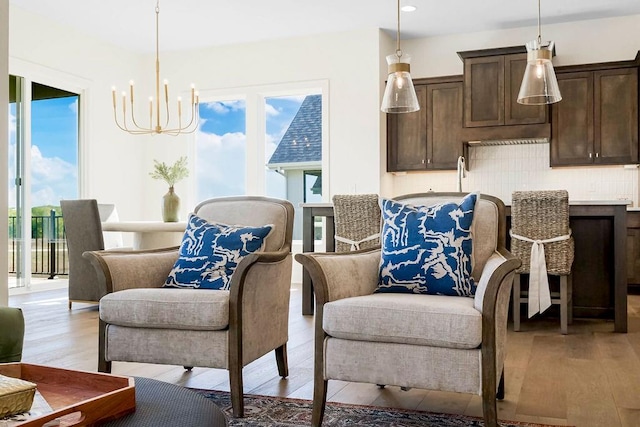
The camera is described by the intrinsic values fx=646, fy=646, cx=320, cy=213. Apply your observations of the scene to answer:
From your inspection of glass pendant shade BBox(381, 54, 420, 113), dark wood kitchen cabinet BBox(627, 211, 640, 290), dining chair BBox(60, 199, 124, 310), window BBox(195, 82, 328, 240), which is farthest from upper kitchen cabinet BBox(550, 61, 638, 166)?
dining chair BBox(60, 199, 124, 310)

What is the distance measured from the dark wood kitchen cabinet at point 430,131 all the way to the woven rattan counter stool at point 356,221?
2621 mm

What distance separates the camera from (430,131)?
711 centimetres

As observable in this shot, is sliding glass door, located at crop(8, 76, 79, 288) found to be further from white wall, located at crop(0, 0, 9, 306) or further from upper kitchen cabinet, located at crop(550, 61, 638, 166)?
upper kitchen cabinet, located at crop(550, 61, 638, 166)

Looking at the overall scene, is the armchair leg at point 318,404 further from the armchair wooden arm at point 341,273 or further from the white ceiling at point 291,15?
the white ceiling at point 291,15

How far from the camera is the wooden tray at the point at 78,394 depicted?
1150 mm

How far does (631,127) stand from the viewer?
253 inches

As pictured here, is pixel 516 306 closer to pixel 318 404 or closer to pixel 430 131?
pixel 318 404

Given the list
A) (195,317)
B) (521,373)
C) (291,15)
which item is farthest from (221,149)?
(195,317)

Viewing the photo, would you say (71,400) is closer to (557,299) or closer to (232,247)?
(232,247)

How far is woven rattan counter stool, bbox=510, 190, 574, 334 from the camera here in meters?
4.29

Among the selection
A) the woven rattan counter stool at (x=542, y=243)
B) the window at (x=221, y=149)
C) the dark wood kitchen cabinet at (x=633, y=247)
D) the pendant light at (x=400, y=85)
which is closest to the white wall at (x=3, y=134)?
the pendant light at (x=400, y=85)

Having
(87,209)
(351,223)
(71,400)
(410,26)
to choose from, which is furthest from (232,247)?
(410,26)

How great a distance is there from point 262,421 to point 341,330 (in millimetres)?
469

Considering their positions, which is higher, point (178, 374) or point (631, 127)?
point (631, 127)
